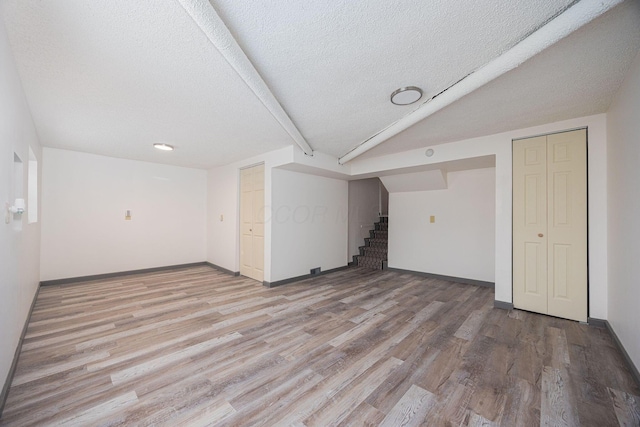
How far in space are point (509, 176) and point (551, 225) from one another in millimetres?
846

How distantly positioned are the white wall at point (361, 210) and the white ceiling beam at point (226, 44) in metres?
4.52

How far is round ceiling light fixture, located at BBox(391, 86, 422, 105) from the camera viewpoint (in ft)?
7.84

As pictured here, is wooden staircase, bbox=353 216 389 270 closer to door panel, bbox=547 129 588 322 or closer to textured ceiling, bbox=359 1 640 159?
door panel, bbox=547 129 588 322

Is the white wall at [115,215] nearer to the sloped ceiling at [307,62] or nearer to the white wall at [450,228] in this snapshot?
the sloped ceiling at [307,62]

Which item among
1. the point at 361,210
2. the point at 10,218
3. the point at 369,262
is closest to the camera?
the point at 10,218

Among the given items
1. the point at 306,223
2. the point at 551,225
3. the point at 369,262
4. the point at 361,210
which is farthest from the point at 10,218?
the point at 361,210

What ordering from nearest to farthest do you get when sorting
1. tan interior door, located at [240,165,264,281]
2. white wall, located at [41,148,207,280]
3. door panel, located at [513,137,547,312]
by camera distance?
door panel, located at [513,137,547,312] < white wall, located at [41,148,207,280] < tan interior door, located at [240,165,264,281]

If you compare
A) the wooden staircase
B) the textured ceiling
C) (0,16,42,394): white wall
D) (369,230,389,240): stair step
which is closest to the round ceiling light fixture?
the textured ceiling

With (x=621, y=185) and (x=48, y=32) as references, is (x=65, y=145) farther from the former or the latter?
(x=621, y=185)

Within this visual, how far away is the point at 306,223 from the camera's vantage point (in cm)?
Result: 548

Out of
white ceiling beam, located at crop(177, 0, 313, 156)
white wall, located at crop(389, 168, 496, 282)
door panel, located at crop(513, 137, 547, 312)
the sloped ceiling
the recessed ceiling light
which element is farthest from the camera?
white wall, located at crop(389, 168, 496, 282)

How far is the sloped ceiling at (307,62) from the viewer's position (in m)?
1.54

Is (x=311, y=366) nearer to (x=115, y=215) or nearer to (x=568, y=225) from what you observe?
(x=568, y=225)

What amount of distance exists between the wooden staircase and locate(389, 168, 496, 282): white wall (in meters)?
0.38
